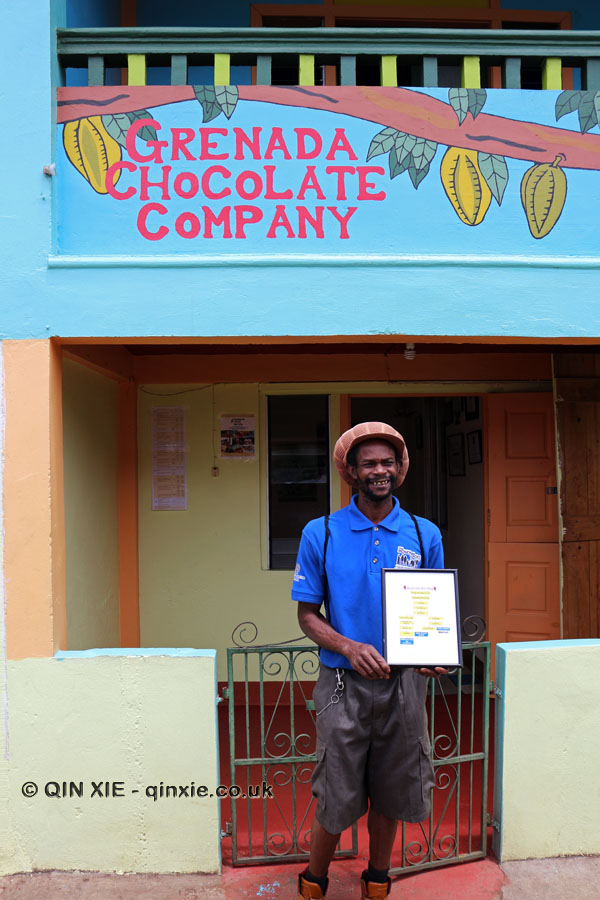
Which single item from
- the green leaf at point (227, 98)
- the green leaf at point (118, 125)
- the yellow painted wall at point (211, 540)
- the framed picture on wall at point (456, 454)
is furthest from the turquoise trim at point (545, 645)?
the framed picture on wall at point (456, 454)

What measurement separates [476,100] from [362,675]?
2.88 metres

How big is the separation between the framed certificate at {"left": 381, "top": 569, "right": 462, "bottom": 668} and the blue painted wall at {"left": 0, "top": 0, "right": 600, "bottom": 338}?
4.52 ft

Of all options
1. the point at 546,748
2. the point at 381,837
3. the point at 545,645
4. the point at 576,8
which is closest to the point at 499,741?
the point at 546,748

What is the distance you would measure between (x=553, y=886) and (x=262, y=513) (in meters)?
3.14

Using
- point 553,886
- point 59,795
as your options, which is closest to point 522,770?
point 553,886

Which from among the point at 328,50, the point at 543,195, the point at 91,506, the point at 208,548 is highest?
the point at 328,50

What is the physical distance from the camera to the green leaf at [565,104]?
11.4 feet

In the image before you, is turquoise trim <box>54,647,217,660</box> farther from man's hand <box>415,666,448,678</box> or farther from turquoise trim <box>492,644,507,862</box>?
turquoise trim <box>492,644,507,862</box>

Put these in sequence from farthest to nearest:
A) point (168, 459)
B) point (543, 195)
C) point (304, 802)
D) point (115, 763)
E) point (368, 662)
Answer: point (168, 459) < point (304, 802) < point (543, 195) < point (115, 763) < point (368, 662)

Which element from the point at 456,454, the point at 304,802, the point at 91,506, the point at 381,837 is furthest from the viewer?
the point at 456,454

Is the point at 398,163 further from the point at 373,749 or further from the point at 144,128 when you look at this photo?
the point at 373,749

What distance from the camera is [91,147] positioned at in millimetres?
3381

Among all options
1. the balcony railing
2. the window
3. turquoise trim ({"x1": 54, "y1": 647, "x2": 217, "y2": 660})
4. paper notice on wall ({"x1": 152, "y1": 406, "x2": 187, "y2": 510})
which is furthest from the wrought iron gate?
the balcony railing

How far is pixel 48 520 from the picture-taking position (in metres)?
3.28
